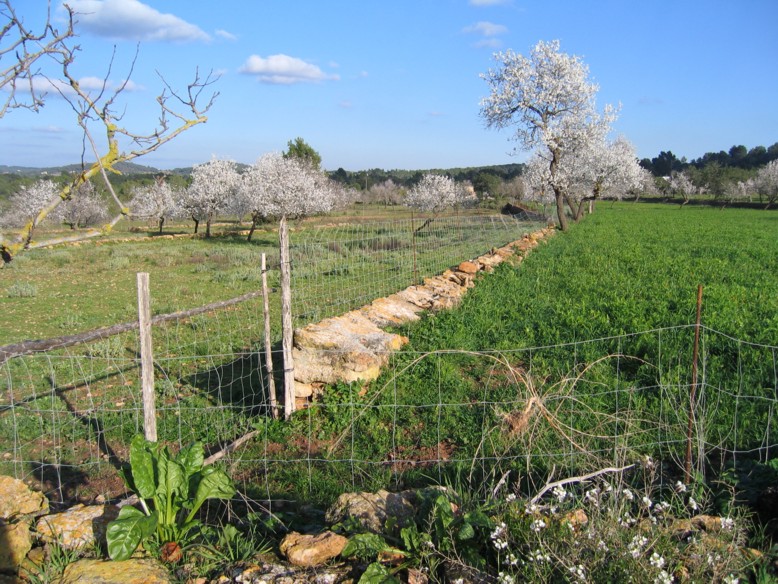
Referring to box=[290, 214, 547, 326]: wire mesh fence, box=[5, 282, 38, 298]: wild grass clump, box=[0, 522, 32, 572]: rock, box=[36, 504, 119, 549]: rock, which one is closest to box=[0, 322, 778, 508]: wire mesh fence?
box=[36, 504, 119, 549]: rock

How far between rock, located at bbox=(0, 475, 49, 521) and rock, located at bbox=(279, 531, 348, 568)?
184 centimetres

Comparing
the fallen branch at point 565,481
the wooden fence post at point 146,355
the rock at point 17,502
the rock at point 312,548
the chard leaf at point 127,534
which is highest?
the wooden fence post at point 146,355

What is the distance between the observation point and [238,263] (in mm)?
20016

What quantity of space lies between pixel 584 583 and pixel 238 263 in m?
18.8

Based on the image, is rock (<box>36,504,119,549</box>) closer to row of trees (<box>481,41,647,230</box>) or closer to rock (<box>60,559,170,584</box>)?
rock (<box>60,559,170,584</box>)

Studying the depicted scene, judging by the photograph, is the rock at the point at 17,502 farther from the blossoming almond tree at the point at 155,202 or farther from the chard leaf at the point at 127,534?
the blossoming almond tree at the point at 155,202

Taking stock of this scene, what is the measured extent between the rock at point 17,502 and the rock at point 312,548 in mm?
1842

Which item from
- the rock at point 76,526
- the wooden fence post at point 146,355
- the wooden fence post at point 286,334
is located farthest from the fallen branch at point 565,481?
the wooden fence post at point 286,334

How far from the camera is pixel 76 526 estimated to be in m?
3.32

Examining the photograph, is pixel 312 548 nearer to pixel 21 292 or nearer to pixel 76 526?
pixel 76 526

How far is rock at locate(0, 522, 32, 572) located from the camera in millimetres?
2982

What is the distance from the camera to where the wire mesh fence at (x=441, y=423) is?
4.43 metres

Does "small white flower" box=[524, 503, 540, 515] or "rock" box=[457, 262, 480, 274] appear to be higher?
"rock" box=[457, 262, 480, 274]

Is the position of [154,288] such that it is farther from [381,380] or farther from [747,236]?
[747,236]
